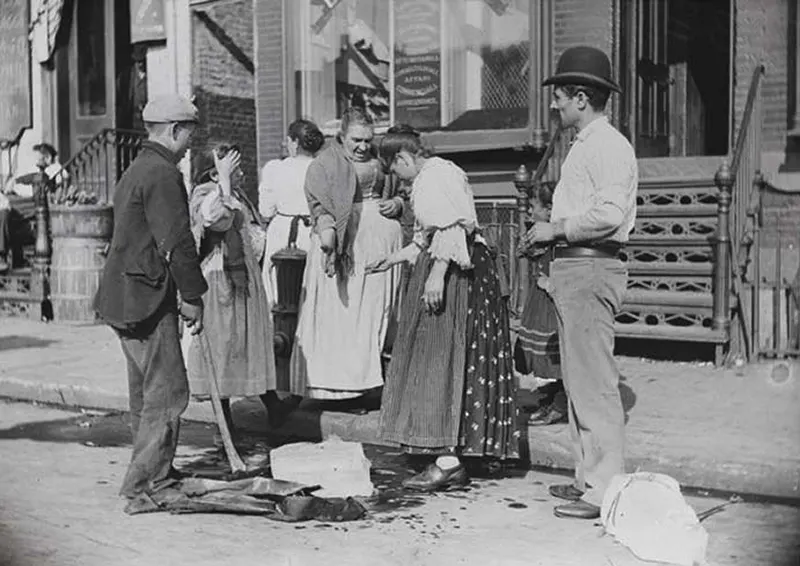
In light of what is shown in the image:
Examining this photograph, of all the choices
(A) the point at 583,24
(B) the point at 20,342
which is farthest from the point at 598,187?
(B) the point at 20,342

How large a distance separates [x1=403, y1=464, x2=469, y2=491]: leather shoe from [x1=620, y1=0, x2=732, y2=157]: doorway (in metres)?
5.90

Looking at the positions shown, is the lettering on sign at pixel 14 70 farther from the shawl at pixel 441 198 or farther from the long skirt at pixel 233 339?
the shawl at pixel 441 198

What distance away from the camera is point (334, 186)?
6.82 metres

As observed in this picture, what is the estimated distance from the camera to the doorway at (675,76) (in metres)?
11.1

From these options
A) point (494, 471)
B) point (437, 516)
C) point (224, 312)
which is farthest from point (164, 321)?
point (494, 471)

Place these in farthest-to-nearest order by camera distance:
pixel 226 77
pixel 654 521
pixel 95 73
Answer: pixel 95 73 → pixel 226 77 → pixel 654 521

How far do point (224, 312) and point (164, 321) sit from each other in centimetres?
117

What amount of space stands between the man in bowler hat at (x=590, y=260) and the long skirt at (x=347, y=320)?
2.09 metres

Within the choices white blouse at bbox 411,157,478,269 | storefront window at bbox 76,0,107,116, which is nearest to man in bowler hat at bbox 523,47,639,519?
white blouse at bbox 411,157,478,269

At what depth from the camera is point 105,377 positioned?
9.23 meters

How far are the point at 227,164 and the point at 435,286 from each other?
1.57m

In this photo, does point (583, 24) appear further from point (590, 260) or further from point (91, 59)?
point (91, 59)

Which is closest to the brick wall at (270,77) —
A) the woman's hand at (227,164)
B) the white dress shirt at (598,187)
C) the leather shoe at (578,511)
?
the woman's hand at (227,164)

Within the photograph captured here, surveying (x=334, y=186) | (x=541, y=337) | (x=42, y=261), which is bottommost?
(x=541, y=337)
